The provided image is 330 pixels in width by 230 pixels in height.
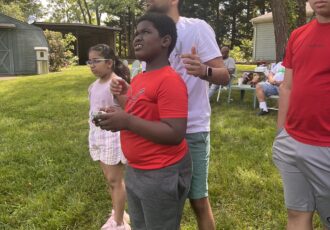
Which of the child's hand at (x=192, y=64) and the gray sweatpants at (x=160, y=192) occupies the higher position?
the child's hand at (x=192, y=64)

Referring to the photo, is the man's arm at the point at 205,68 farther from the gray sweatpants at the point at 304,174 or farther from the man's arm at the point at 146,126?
the gray sweatpants at the point at 304,174

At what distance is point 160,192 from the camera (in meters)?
2.00

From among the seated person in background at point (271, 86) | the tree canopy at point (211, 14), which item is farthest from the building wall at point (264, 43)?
the seated person in background at point (271, 86)

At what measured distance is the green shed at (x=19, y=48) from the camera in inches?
768

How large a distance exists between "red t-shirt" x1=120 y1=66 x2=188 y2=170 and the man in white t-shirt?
0.36 meters

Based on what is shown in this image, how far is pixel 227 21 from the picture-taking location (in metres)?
37.9

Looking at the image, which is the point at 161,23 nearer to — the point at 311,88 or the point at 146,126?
the point at 146,126

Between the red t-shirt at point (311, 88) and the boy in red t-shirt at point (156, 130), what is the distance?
587mm

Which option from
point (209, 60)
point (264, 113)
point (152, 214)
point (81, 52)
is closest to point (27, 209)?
point (152, 214)

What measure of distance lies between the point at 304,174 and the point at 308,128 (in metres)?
0.24

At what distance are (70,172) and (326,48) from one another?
11.3 ft

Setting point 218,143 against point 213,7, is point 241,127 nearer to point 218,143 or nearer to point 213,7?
point 218,143

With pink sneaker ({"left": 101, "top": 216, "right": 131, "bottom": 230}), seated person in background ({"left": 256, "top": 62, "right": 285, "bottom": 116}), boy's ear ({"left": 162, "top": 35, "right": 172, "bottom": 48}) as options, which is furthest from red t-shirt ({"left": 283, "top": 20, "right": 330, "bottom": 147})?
seated person in background ({"left": 256, "top": 62, "right": 285, "bottom": 116})

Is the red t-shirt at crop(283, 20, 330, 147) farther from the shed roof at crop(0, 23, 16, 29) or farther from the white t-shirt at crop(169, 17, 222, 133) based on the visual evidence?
the shed roof at crop(0, 23, 16, 29)
